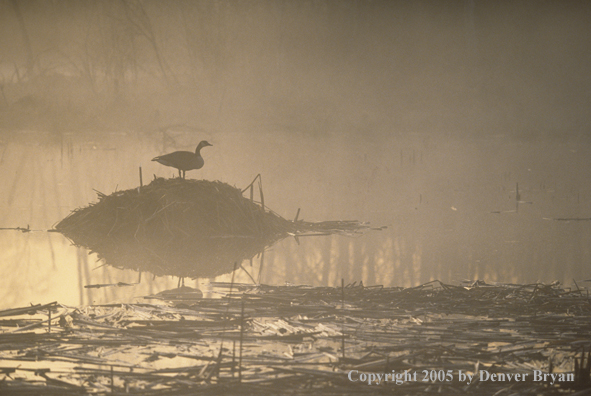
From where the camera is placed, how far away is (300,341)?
4855 mm

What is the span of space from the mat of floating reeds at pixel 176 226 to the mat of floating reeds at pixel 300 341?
2.22 meters

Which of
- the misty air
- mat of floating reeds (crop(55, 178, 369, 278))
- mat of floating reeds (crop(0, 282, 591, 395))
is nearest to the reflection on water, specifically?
the misty air

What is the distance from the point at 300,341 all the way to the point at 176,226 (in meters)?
4.54

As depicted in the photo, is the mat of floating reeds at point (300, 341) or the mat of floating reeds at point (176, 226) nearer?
the mat of floating reeds at point (300, 341)

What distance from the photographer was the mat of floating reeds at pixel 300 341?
409 centimetres

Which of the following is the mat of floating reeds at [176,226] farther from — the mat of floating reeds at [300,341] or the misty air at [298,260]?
the mat of floating reeds at [300,341]

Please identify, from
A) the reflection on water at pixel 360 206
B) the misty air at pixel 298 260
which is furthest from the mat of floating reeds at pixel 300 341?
the reflection on water at pixel 360 206

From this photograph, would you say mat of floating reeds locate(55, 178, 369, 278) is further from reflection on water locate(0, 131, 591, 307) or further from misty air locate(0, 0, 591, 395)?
reflection on water locate(0, 131, 591, 307)

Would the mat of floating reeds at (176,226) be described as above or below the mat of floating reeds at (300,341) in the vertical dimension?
above

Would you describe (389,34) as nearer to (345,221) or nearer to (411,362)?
(345,221)

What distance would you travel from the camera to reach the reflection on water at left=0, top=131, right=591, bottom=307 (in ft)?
24.5

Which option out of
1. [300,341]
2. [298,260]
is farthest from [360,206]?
[300,341]

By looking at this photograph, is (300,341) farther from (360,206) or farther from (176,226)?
(360,206)

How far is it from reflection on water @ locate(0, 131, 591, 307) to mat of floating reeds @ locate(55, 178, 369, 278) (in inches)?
15.1
